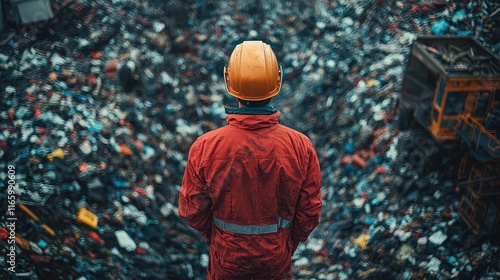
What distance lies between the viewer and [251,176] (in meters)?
2.62

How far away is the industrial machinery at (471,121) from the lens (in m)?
4.35

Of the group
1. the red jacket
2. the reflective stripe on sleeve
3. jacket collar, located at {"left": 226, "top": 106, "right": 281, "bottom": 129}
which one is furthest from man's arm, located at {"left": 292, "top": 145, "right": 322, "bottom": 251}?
jacket collar, located at {"left": 226, "top": 106, "right": 281, "bottom": 129}

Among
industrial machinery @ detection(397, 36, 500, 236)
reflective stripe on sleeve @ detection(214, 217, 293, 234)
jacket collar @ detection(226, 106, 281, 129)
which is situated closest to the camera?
jacket collar @ detection(226, 106, 281, 129)

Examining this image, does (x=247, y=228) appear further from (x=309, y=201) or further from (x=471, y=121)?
(x=471, y=121)

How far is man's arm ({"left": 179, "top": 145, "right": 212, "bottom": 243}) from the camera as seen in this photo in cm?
271

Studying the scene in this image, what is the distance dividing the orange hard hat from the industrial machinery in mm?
2624

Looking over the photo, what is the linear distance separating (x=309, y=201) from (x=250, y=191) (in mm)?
427

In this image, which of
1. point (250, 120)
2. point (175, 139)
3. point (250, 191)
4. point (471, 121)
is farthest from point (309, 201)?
point (175, 139)

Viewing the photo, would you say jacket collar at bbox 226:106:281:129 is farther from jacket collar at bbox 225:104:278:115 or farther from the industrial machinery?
the industrial machinery

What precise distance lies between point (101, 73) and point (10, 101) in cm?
135

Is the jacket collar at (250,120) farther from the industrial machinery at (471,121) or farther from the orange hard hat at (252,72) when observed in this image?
the industrial machinery at (471,121)

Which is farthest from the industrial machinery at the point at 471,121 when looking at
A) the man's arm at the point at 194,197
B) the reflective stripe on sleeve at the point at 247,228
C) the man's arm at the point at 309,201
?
the man's arm at the point at 194,197

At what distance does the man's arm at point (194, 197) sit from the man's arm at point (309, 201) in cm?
60

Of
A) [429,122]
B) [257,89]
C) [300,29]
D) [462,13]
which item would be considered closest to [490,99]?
[429,122]
